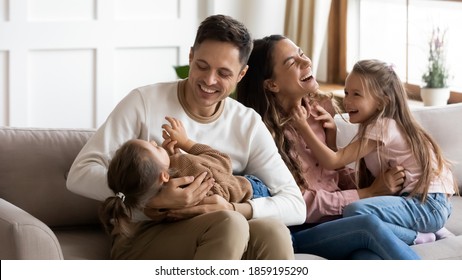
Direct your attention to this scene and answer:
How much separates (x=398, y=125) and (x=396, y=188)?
0.70 feet

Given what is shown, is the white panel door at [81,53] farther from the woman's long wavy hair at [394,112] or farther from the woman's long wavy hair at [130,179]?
the woman's long wavy hair at [130,179]

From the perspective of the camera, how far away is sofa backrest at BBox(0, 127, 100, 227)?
9.27 feet

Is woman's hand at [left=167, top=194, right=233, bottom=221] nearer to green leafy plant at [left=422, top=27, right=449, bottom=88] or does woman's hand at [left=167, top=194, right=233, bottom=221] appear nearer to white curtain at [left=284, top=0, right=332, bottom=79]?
green leafy plant at [left=422, top=27, right=449, bottom=88]

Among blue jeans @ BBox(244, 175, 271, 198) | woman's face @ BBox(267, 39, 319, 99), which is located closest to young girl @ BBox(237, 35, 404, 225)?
woman's face @ BBox(267, 39, 319, 99)

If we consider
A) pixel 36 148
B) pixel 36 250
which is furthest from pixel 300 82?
pixel 36 250

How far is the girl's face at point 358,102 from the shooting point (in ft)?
10.2

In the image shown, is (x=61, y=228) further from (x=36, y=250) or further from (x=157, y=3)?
(x=157, y=3)

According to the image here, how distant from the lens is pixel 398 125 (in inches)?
123

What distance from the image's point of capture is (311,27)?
17.1 feet

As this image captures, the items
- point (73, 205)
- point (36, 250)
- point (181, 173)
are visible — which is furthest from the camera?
point (73, 205)

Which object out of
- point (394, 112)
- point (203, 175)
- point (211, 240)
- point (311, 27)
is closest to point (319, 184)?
point (394, 112)

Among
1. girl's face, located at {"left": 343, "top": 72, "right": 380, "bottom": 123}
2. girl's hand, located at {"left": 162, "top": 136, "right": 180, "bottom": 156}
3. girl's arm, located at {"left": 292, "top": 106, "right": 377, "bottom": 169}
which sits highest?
girl's face, located at {"left": 343, "top": 72, "right": 380, "bottom": 123}

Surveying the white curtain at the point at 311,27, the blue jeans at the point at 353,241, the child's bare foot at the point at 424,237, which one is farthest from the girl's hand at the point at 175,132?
the white curtain at the point at 311,27

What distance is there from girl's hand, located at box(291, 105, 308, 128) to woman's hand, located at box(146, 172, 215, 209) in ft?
2.00
